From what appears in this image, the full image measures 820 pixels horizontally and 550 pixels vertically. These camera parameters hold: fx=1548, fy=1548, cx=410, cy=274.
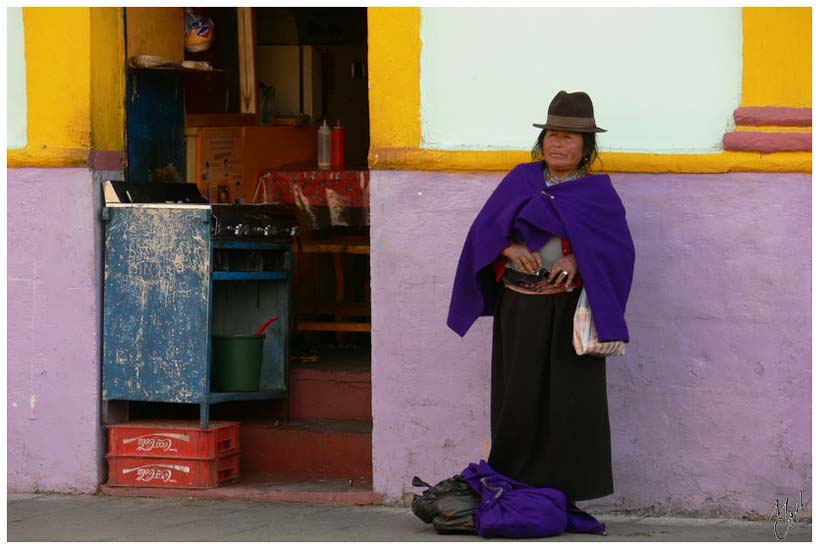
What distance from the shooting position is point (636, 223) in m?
6.87

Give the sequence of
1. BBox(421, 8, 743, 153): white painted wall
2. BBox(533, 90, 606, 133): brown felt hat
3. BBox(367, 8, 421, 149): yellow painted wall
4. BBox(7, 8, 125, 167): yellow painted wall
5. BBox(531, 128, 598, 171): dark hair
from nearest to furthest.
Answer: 1. BBox(533, 90, 606, 133): brown felt hat
2. BBox(531, 128, 598, 171): dark hair
3. BBox(421, 8, 743, 153): white painted wall
4. BBox(367, 8, 421, 149): yellow painted wall
5. BBox(7, 8, 125, 167): yellow painted wall

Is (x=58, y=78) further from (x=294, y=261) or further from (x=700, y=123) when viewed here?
(x=700, y=123)

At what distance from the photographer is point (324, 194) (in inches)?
327

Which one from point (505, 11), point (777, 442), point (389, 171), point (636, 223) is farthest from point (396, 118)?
point (777, 442)

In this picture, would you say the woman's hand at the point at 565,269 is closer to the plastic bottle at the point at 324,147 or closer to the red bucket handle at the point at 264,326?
the red bucket handle at the point at 264,326

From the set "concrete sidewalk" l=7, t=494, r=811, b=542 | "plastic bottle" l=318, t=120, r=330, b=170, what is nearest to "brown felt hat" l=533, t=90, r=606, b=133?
"concrete sidewalk" l=7, t=494, r=811, b=542

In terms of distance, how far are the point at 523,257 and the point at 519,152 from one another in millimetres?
788

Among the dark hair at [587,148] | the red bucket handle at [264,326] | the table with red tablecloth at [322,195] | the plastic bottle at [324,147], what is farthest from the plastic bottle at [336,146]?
the dark hair at [587,148]

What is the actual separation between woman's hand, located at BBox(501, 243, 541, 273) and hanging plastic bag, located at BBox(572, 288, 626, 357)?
0.76 ft

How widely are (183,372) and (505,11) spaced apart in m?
2.33

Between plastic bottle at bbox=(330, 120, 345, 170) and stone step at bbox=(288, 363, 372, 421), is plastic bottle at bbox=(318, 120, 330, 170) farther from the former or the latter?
stone step at bbox=(288, 363, 372, 421)

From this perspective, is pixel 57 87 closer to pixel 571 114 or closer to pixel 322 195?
pixel 322 195

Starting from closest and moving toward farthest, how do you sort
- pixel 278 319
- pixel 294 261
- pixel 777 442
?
pixel 777 442, pixel 278 319, pixel 294 261

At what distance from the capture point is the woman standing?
6301 mm
